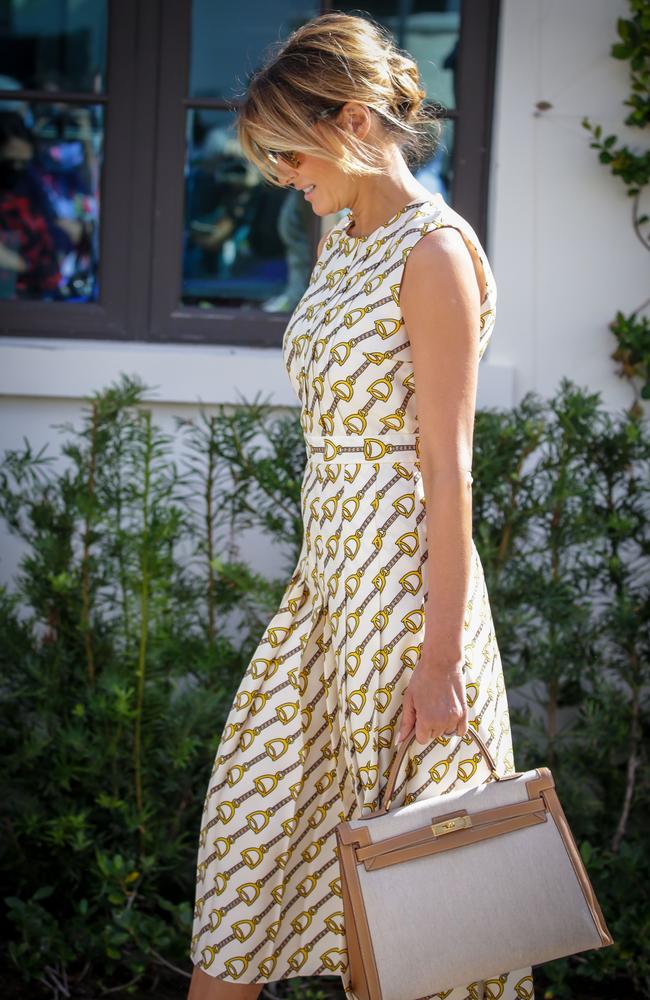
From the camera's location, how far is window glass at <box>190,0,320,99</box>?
3543 mm

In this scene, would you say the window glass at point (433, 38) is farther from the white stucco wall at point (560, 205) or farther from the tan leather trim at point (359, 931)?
the tan leather trim at point (359, 931)

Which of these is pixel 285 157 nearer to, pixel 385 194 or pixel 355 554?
pixel 385 194

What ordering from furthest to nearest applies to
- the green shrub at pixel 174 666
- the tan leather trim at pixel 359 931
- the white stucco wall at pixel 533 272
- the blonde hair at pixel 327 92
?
1. the white stucco wall at pixel 533 272
2. the green shrub at pixel 174 666
3. the blonde hair at pixel 327 92
4. the tan leather trim at pixel 359 931

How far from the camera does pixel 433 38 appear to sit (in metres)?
3.58

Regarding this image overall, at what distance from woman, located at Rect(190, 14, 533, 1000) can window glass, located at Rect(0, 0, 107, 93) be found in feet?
5.86

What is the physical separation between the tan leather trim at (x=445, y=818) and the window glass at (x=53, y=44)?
8.60ft

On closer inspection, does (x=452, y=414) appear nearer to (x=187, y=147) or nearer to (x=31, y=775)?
(x=31, y=775)

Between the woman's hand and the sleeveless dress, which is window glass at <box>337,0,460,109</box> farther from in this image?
the woman's hand

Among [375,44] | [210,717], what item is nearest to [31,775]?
[210,717]

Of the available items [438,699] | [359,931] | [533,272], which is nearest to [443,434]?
[438,699]

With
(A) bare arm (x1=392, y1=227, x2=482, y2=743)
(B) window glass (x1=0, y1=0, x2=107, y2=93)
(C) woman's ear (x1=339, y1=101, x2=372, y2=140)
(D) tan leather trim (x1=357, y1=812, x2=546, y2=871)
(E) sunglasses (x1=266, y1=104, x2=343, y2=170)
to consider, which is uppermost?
(B) window glass (x1=0, y1=0, x2=107, y2=93)

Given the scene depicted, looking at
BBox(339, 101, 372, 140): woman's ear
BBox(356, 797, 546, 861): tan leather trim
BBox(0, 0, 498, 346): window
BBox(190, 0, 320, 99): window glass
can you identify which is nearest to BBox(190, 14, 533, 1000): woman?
BBox(339, 101, 372, 140): woman's ear

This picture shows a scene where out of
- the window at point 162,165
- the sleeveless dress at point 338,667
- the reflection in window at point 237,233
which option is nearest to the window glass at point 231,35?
the window at point 162,165

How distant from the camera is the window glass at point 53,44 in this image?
3543 mm
